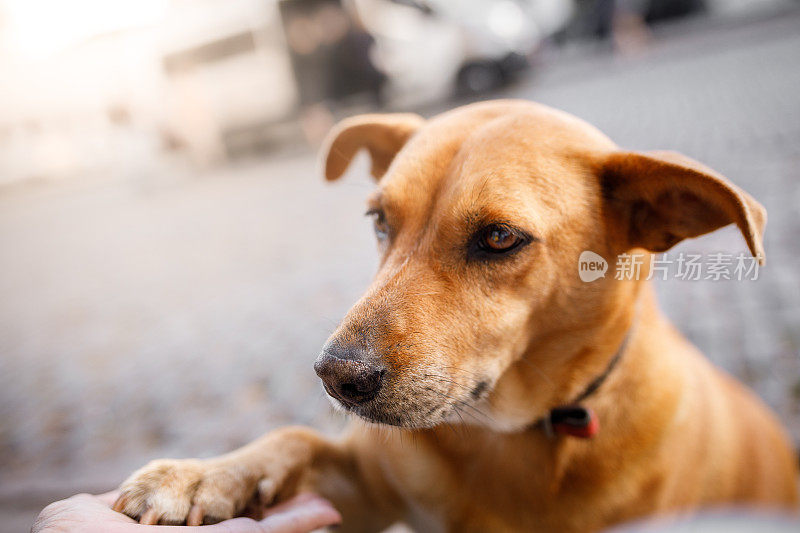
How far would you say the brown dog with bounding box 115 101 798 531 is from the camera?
1703 millimetres

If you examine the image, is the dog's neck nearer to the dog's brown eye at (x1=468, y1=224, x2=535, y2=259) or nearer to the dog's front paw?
the dog's brown eye at (x1=468, y1=224, x2=535, y2=259)

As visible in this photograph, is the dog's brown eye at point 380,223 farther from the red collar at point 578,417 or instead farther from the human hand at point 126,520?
the human hand at point 126,520

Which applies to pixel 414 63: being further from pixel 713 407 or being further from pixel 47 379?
pixel 713 407

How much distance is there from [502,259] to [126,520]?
1.47 meters

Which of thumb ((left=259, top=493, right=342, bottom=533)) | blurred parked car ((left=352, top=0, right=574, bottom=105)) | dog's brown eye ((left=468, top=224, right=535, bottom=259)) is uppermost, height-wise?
blurred parked car ((left=352, top=0, right=574, bottom=105))

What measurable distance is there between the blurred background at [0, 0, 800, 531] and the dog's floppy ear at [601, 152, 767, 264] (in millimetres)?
1555

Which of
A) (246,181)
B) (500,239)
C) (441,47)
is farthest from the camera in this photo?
(441,47)

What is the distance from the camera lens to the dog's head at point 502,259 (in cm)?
168

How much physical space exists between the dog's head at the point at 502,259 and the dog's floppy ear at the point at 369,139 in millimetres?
528

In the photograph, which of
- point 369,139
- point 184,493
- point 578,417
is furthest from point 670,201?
point 184,493

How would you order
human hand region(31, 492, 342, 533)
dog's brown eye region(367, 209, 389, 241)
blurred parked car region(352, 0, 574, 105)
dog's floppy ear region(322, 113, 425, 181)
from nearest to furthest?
human hand region(31, 492, 342, 533) < dog's brown eye region(367, 209, 389, 241) < dog's floppy ear region(322, 113, 425, 181) < blurred parked car region(352, 0, 574, 105)

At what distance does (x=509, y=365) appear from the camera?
202cm

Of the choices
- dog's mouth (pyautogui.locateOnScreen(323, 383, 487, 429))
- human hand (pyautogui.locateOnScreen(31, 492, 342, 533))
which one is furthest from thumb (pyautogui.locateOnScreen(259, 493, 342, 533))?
dog's mouth (pyautogui.locateOnScreen(323, 383, 487, 429))

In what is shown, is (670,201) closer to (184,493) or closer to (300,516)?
(300,516)
